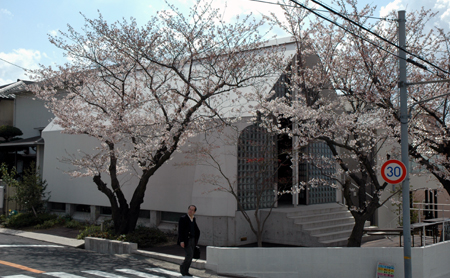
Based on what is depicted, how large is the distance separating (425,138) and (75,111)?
11.5m

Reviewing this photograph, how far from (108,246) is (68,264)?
2.33 metres

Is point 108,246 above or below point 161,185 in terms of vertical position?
below

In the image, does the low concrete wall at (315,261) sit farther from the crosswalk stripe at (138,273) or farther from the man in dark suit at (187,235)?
the crosswalk stripe at (138,273)

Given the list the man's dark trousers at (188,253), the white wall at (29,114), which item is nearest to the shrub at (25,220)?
the white wall at (29,114)

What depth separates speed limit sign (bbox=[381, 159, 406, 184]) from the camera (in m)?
9.07

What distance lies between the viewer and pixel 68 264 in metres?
10.7

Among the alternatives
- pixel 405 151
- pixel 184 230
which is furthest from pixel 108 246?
pixel 405 151

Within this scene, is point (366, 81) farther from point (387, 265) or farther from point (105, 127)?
point (105, 127)

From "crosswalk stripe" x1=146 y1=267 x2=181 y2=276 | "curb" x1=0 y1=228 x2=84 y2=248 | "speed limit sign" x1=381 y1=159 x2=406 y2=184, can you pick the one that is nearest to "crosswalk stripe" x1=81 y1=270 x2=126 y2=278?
"crosswalk stripe" x1=146 y1=267 x2=181 y2=276

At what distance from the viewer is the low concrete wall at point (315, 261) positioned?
10070mm

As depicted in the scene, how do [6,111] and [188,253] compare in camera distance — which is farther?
[6,111]

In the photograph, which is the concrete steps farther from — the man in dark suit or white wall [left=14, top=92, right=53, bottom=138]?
white wall [left=14, top=92, right=53, bottom=138]

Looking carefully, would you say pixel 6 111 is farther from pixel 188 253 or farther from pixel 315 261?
pixel 315 261

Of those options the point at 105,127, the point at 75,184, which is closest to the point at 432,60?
the point at 105,127
